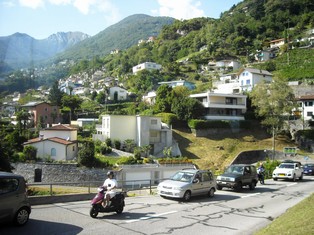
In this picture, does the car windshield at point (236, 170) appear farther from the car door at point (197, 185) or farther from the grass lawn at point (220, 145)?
the grass lawn at point (220, 145)

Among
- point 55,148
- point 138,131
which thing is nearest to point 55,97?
point 138,131

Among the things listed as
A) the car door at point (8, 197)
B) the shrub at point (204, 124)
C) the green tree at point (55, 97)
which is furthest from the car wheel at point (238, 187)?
the green tree at point (55, 97)

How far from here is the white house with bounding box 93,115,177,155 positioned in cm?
5075

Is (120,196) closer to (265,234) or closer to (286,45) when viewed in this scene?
(265,234)

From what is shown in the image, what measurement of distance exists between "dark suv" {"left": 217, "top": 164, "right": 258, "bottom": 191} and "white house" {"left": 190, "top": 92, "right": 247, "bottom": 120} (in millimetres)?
38570

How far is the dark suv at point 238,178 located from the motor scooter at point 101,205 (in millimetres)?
10226

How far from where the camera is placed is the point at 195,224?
11.9 m

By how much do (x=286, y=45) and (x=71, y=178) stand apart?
9380cm

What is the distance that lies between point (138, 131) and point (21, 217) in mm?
41374

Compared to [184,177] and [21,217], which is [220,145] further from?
[21,217]

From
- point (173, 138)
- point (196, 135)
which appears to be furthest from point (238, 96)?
point (173, 138)

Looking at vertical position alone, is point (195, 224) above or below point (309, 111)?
below

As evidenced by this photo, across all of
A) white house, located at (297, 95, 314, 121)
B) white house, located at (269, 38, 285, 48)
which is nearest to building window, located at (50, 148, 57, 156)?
white house, located at (297, 95, 314, 121)

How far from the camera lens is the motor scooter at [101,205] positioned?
12016mm
